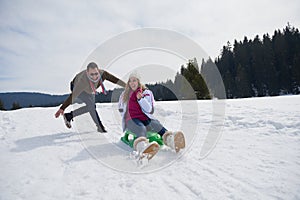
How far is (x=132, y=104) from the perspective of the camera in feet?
12.8

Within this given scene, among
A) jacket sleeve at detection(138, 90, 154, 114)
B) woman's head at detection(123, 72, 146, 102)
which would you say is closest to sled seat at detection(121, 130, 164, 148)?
jacket sleeve at detection(138, 90, 154, 114)

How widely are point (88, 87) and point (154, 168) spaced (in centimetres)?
296

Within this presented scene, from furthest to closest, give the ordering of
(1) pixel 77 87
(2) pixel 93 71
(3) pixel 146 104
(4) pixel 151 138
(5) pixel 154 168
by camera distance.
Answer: (1) pixel 77 87 < (2) pixel 93 71 < (3) pixel 146 104 < (4) pixel 151 138 < (5) pixel 154 168

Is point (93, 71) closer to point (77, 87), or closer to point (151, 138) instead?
point (77, 87)

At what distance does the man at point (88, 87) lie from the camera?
4.55 meters

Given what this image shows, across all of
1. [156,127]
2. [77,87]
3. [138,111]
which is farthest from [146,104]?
[77,87]

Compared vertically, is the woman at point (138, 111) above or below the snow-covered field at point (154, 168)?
above

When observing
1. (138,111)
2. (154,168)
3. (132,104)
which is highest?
(132,104)

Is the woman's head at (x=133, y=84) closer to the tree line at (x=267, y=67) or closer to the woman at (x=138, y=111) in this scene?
the woman at (x=138, y=111)

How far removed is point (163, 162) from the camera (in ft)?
8.61

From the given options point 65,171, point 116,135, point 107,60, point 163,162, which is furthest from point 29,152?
point 107,60

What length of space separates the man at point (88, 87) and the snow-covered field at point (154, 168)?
2.13ft

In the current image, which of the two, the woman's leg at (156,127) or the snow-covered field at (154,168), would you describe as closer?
the snow-covered field at (154,168)

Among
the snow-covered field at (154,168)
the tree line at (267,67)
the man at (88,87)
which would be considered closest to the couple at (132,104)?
the man at (88,87)
